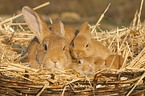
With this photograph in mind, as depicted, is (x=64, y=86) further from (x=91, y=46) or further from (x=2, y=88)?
(x=91, y=46)

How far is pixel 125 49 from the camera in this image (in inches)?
136

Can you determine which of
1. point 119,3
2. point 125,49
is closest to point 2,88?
point 125,49

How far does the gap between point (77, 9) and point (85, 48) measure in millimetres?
7299

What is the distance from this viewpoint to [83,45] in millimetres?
2754

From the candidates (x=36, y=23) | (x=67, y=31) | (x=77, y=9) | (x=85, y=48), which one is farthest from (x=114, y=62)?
(x=77, y=9)

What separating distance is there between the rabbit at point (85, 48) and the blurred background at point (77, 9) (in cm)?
589

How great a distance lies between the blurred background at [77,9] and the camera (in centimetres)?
906

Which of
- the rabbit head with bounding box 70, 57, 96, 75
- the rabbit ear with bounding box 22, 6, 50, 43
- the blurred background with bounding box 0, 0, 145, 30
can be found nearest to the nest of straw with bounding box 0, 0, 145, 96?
the rabbit head with bounding box 70, 57, 96, 75

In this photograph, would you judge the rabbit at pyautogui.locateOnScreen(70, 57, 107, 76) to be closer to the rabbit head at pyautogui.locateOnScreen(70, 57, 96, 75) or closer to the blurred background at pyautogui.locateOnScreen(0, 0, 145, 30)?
the rabbit head at pyautogui.locateOnScreen(70, 57, 96, 75)

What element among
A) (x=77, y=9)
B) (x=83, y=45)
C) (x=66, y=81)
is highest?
(x=77, y=9)

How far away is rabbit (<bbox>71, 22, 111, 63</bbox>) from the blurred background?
589cm

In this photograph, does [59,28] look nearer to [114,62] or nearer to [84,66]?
[84,66]

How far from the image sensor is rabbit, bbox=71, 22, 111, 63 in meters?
2.71

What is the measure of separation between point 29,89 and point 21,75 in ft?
0.83
